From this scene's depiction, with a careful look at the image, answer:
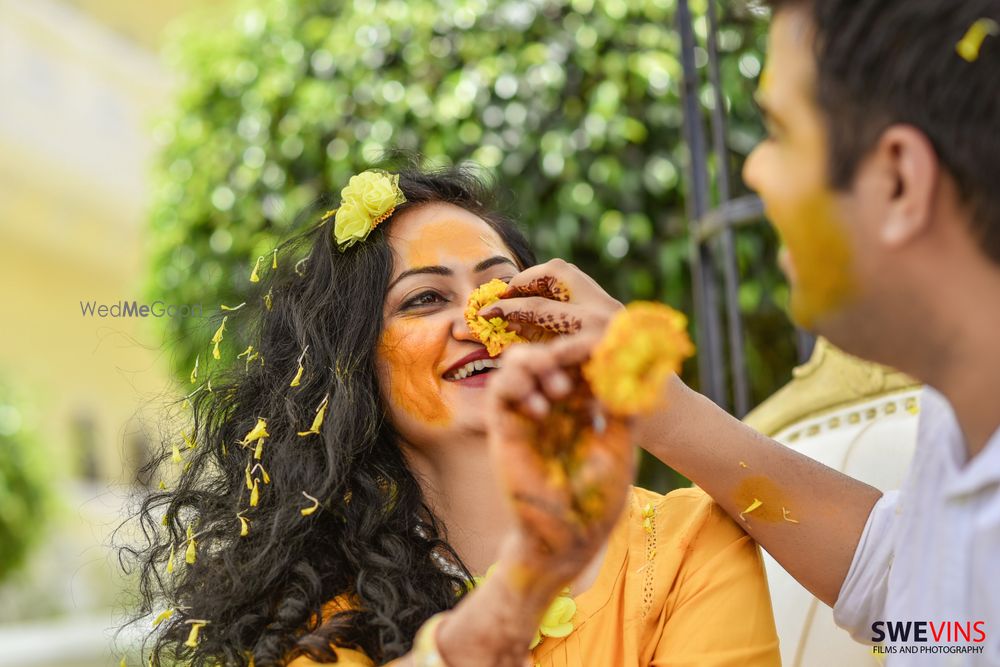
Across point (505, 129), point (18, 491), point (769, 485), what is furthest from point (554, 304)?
point (18, 491)

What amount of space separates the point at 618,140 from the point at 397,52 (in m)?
0.89

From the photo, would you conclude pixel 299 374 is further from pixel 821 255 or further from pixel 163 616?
pixel 821 255

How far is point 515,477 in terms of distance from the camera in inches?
48.1

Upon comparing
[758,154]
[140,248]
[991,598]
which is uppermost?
[140,248]

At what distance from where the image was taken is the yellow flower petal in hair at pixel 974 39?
4.12ft

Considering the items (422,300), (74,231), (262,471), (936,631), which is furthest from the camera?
(74,231)

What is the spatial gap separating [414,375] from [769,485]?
2.16ft

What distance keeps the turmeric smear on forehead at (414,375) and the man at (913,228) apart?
3.04 ft

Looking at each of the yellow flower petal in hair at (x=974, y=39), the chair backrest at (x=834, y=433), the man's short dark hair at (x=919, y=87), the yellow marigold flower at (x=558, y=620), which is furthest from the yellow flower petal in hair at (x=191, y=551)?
the yellow flower petal in hair at (x=974, y=39)

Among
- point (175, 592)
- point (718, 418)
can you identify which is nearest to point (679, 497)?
point (718, 418)

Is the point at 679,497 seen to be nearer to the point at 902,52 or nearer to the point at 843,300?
the point at 843,300

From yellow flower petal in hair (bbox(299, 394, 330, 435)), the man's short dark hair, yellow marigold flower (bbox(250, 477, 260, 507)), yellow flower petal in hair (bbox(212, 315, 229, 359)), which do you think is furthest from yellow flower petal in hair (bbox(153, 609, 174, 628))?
the man's short dark hair

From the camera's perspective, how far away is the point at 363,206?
7.81 ft

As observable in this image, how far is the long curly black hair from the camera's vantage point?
1.95 meters
